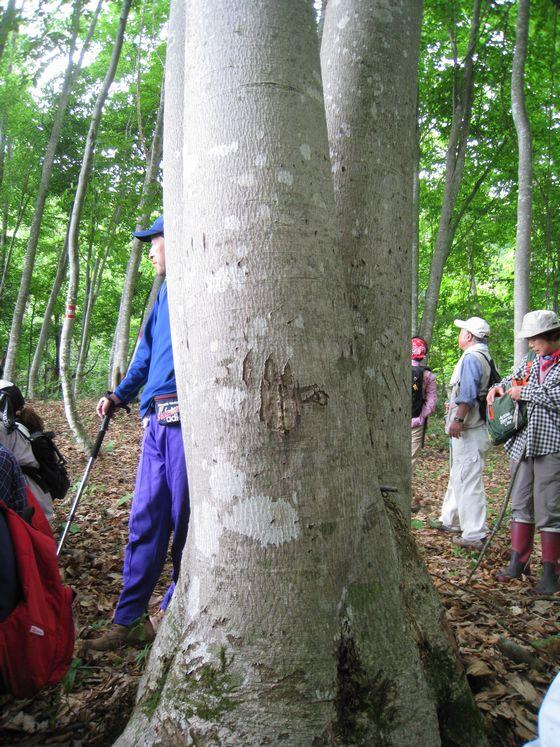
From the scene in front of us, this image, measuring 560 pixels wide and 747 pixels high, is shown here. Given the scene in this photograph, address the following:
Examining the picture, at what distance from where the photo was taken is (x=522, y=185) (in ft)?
24.7

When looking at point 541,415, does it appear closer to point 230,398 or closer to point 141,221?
point 230,398

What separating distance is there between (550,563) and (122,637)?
3172 mm

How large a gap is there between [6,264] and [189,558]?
19558 mm

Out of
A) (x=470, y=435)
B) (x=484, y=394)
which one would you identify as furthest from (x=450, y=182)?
(x=470, y=435)

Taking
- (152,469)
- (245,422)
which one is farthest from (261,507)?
(152,469)

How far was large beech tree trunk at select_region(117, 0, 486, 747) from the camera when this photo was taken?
5.48 ft

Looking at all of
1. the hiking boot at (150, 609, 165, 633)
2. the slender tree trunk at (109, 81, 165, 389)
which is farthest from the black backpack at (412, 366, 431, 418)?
the slender tree trunk at (109, 81, 165, 389)

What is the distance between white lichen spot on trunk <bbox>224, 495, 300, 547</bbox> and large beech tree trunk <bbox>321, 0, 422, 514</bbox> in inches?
24.1

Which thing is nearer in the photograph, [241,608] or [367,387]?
[241,608]

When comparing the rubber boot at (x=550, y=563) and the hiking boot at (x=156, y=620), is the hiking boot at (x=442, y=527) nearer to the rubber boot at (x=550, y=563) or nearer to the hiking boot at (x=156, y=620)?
the rubber boot at (x=550, y=563)

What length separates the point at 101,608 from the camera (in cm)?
354

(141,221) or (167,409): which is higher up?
(141,221)

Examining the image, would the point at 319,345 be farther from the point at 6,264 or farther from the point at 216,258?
the point at 6,264

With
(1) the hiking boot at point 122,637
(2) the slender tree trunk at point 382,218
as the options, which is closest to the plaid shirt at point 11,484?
(1) the hiking boot at point 122,637
